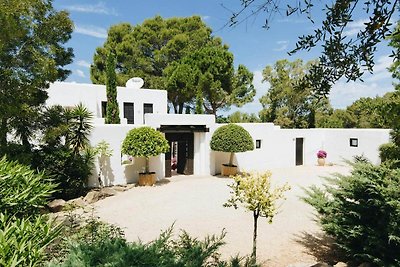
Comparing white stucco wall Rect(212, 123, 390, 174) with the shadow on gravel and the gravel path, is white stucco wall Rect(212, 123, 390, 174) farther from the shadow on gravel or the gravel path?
the shadow on gravel

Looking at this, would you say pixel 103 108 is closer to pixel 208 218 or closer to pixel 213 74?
pixel 213 74

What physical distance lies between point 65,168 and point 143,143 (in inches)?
129

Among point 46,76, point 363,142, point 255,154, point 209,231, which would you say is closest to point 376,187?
point 209,231

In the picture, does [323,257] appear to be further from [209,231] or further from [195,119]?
[195,119]

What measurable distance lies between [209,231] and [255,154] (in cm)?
1085

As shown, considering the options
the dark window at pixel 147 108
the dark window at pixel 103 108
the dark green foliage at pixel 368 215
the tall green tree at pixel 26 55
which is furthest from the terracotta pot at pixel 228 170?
the dark window at pixel 103 108

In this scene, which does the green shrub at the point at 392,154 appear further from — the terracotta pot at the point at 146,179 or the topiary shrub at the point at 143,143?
the terracotta pot at the point at 146,179

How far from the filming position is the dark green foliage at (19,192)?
4.96 metres

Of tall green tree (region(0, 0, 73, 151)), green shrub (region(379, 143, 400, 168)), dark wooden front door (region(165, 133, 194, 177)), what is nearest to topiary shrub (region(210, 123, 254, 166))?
dark wooden front door (region(165, 133, 194, 177))

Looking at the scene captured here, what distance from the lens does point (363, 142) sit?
1980 centimetres

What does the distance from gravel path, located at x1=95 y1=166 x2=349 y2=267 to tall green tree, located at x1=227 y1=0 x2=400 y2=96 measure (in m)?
4.42

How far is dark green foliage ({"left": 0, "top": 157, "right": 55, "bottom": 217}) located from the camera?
16.3ft

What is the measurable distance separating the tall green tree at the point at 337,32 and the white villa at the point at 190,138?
38.5 feet

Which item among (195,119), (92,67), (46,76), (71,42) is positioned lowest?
(195,119)
